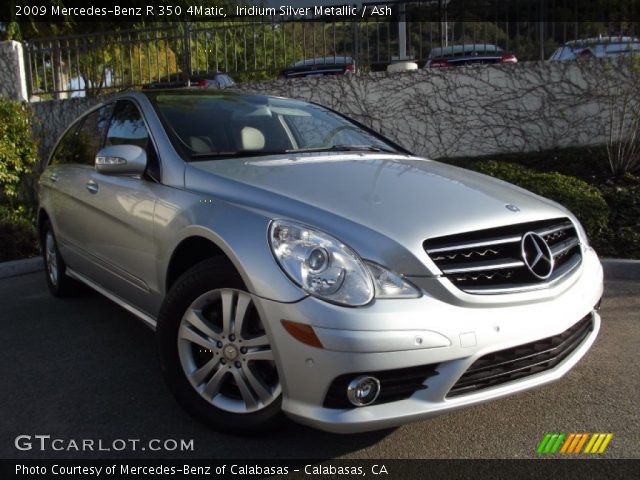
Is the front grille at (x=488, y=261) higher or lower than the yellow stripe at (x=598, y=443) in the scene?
higher

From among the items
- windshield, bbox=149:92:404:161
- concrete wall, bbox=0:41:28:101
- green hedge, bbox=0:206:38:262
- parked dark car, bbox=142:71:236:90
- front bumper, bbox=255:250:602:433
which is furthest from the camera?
concrete wall, bbox=0:41:28:101

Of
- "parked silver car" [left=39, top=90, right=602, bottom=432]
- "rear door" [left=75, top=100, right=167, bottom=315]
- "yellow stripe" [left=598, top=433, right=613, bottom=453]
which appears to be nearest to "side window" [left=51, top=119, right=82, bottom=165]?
"rear door" [left=75, top=100, right=167, bottom=315]

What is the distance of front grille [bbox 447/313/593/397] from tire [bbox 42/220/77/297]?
3.50 m

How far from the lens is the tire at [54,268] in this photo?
4.82 m

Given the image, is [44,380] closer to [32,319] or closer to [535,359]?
[32,319]

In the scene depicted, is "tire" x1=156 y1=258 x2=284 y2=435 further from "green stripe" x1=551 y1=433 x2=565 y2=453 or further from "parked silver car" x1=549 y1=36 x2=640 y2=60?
"parked silver car" x1=549 y1=36 x2=640 y2=60

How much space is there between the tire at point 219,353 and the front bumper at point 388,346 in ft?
0.54

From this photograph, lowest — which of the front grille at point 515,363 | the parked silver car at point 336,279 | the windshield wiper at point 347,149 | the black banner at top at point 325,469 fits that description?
the black banner at top at point 325,469

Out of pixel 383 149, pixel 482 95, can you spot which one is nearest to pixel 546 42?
pixel 482 95

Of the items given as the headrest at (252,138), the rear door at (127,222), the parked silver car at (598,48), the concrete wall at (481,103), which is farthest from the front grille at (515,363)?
the parked silver car at (598,48)

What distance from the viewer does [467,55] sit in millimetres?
8625

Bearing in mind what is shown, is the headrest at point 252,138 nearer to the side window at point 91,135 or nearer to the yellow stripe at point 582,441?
the side window at point 91,135

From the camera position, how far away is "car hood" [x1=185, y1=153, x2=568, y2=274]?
2459mm

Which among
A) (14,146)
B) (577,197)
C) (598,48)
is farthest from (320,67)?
(577,197)
